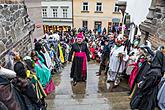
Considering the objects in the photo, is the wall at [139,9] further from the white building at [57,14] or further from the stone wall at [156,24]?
the white building at [57,14]

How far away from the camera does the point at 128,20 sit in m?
10.4

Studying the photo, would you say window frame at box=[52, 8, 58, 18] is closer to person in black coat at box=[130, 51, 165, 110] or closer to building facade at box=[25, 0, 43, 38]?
building facade at box=[25, 0, 43, 38]

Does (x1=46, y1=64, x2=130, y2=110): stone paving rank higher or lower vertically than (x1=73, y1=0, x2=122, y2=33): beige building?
lower

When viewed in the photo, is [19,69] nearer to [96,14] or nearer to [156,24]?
[156,24]

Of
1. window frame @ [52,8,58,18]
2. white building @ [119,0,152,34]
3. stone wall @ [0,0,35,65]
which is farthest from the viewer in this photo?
window frame @ [52,8,58,18]

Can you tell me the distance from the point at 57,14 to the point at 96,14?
5.00 metres

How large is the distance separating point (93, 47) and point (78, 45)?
187 inches

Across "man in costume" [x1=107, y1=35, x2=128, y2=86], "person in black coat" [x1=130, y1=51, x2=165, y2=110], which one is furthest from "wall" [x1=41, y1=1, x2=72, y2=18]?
"person in black coat" [x1=130, y1=51, x2=165, y2=110]

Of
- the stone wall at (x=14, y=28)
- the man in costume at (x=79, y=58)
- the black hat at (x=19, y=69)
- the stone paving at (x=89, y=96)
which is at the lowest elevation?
the stone paving at (x=89, y=96)

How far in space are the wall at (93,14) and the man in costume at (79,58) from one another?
17.5 meters

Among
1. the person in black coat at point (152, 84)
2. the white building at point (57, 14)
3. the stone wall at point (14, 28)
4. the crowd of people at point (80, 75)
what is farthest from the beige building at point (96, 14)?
the person in black coat at point (152, 84)

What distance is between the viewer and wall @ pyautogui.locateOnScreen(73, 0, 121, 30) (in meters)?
22.8

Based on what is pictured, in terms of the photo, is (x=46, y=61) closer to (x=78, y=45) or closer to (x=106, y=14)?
(x=78, y=45)

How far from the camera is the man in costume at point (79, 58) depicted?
6.16 m
